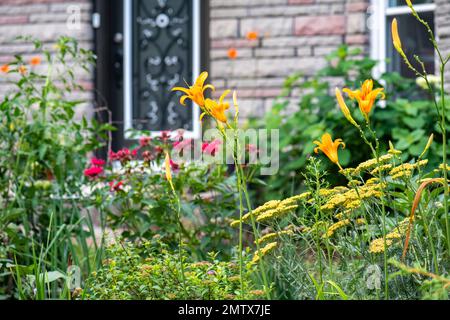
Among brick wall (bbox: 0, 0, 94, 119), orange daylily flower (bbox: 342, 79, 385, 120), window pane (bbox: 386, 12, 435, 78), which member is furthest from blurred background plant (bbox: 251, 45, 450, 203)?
orange daylily flower (bbox: 342, 79, 385, 120)

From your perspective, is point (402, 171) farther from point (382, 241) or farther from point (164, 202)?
point (164, 202)

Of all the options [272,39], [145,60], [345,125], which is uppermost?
[272,39]

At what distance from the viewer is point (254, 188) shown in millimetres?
5113

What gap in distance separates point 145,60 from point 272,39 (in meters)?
1.12

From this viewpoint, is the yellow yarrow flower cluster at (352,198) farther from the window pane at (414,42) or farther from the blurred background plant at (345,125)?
the window pane at (414,42)

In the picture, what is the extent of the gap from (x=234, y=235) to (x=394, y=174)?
141 centimetres

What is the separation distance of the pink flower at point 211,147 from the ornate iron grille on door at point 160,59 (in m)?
2.90

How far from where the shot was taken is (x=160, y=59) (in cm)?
627

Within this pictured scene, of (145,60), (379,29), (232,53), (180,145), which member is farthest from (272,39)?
(180,145)

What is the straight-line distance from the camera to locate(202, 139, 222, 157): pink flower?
3.14 m

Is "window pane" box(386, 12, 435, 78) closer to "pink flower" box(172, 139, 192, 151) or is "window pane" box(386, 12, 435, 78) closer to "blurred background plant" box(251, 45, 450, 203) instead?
"blurred background plant" box(251, 45, 450, 203)

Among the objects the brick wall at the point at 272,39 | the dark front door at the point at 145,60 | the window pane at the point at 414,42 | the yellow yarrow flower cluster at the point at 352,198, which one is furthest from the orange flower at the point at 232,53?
the yellow yarrow flower cluster at the point at 352,198
